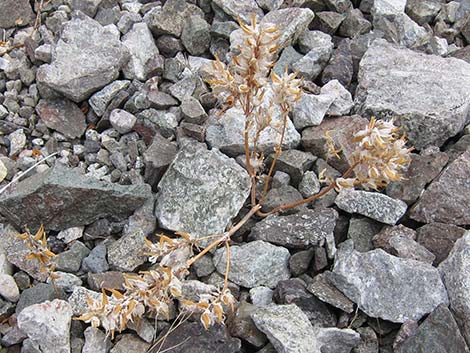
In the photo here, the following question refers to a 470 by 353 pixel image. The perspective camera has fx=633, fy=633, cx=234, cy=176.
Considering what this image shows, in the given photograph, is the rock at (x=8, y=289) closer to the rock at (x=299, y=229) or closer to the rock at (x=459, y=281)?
the rock at (x=299, y=229)

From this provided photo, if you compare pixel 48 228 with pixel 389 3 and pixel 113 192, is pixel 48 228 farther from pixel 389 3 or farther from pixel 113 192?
pixel 389 3

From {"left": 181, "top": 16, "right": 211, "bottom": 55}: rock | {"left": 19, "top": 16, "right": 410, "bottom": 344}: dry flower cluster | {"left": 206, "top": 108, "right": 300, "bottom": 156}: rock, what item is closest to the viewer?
{"left": 19, "top": 16, "right": 410, "bottom": 344}: dry flower cluster

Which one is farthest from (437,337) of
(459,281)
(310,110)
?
(310,110)

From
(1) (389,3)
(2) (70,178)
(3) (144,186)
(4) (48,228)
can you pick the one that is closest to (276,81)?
(3) (144,186)

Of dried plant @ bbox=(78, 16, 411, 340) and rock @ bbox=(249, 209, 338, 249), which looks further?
rock @ bbox=(249, 209, 338, 249)

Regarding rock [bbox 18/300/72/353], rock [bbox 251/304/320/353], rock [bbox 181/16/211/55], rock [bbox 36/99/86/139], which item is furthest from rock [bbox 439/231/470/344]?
rock [bbox 36/99/86/139]

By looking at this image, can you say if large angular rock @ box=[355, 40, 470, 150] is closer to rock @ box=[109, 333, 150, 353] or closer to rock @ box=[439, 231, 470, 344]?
rock @ box=[439, 231, 470, 344]

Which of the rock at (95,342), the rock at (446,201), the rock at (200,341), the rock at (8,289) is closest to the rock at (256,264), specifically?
the rock at (200,341)
